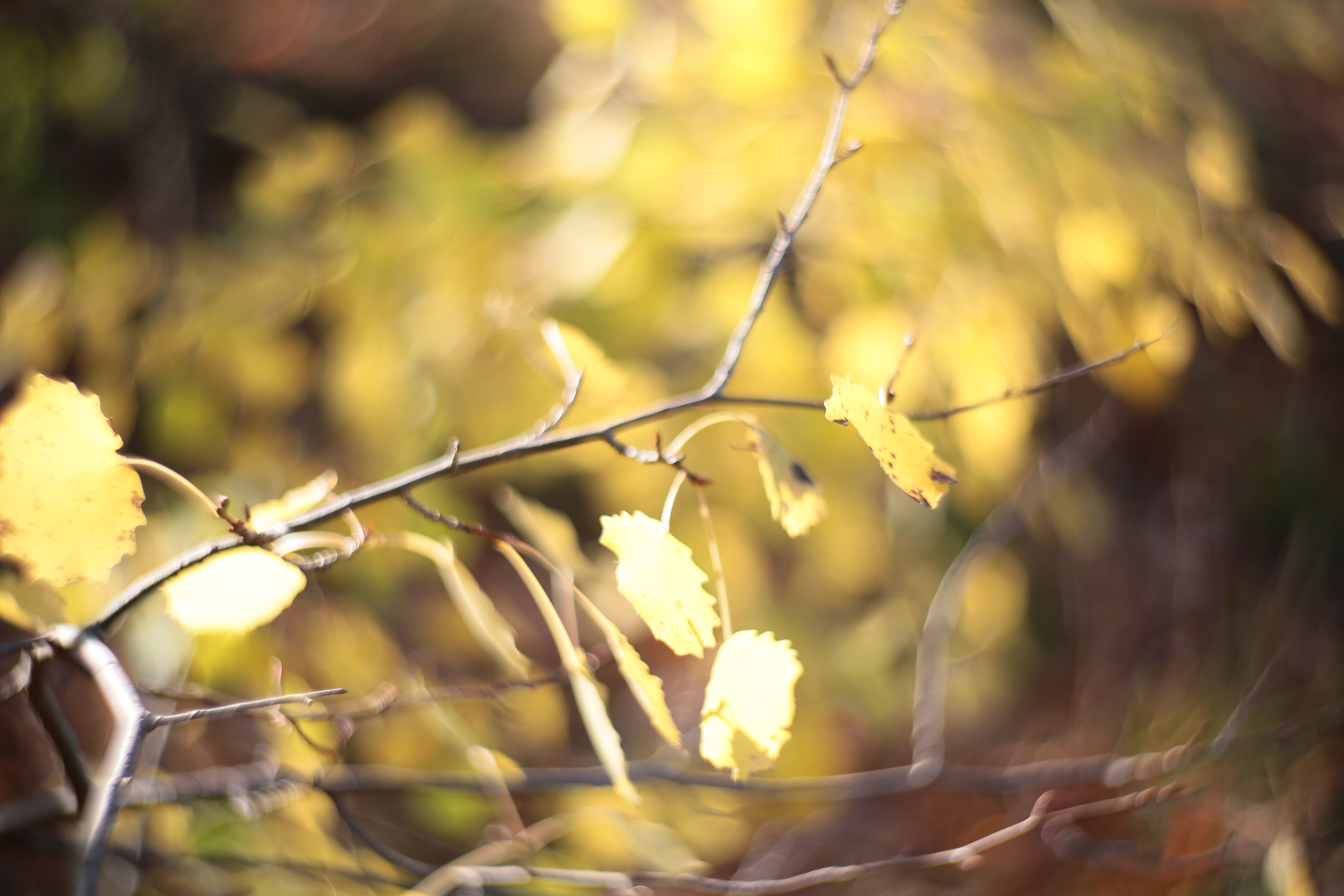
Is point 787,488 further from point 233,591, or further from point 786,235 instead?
point 233,591

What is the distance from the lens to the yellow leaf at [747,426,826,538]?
271 millimetres

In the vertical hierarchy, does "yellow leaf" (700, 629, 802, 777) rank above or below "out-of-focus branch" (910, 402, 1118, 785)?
above

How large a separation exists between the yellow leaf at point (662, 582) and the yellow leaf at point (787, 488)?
1.6 inches

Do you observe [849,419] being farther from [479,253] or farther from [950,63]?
[479,253]

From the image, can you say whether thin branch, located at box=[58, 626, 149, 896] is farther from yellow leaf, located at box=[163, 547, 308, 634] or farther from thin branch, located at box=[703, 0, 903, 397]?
thin branch, located at box=[703, 0, 903, 397]

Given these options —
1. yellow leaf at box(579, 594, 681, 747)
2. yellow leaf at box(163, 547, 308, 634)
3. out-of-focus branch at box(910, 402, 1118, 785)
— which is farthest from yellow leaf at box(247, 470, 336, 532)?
out-of-focus branch at box(910, 402, 1118, 785)

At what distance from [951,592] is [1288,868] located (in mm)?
335

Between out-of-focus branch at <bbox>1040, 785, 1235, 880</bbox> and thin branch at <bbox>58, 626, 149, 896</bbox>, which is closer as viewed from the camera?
thin branch at <bbox>58, 626, 149, 896</bbox>

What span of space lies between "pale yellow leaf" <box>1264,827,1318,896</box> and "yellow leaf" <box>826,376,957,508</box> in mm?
544

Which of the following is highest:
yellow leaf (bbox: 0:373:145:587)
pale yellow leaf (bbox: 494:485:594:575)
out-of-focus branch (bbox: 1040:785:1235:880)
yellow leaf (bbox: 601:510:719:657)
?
yellow leaf (bbox: 0:373:145:587)

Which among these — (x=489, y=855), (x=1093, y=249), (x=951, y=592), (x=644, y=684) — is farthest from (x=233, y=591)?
(x=951, y=592)

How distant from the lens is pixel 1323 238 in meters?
0.90

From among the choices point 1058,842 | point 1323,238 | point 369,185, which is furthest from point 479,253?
point 1323,238

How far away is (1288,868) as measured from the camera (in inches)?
21.7
